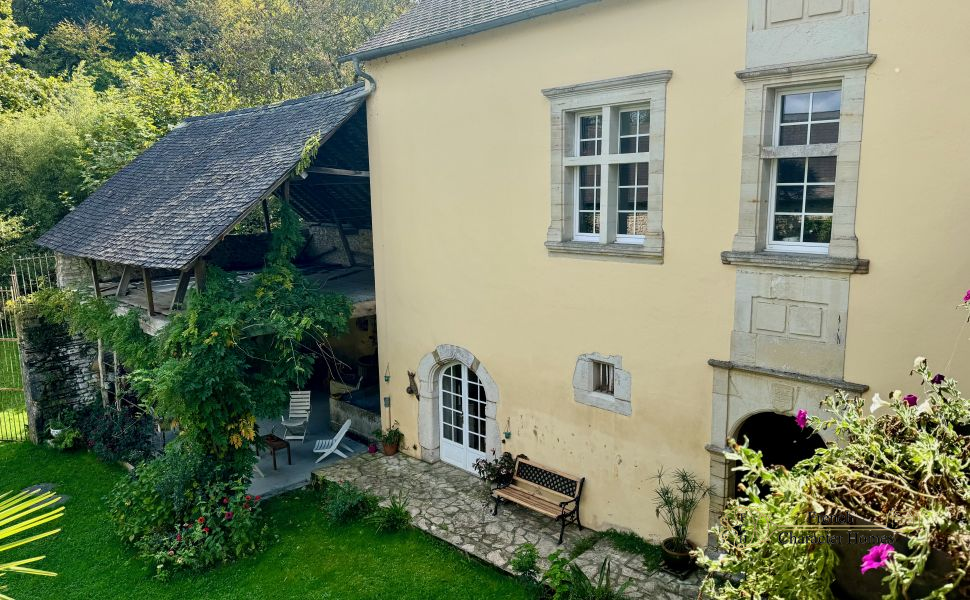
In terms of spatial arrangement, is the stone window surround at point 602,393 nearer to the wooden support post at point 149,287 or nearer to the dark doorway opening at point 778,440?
the dark doorway opening at point 778,440

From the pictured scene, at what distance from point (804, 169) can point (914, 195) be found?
107 cm

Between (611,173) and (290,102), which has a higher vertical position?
(290,102)

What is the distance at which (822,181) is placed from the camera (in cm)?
669

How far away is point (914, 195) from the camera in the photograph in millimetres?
5996

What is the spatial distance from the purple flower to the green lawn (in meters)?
5.93

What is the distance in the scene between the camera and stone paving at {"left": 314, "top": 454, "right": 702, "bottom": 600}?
7.66 m

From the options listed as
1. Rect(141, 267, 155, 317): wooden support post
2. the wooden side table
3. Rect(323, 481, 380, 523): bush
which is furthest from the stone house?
Rect(141, 267, 155, 317): wooden support post

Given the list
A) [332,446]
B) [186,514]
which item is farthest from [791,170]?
[186,514]

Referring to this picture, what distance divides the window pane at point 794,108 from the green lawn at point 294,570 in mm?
6059

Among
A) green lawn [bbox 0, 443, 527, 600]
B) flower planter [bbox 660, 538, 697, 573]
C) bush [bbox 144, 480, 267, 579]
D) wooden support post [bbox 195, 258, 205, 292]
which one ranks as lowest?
green lawn [bbox 0, 443, 527, 600]

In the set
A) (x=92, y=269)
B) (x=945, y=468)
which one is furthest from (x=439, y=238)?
(x=945, y=468)

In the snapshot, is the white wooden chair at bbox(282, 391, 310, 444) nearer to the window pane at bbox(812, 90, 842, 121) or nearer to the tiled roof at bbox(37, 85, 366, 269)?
the tiled roof at bbox(37, 85, 366, 269)

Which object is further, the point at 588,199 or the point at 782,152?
the point at 588,199

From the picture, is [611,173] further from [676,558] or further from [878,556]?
[878,556]
